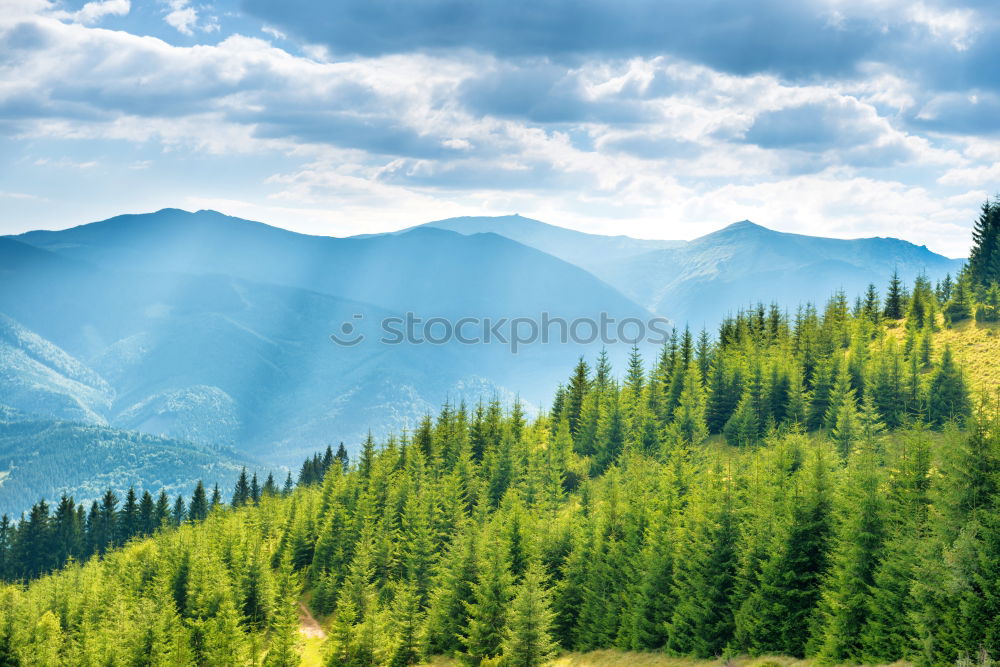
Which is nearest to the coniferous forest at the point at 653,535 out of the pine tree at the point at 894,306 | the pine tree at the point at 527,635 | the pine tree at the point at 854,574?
the pine tree at the point at 854,574

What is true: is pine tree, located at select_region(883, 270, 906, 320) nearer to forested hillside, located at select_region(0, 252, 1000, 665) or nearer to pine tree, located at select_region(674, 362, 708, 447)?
forested hillside, located at select_region(0, 252, 1000, 665)

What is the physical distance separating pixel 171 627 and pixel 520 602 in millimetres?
46765

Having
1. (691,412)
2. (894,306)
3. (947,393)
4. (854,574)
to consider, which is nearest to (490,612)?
(854,574)

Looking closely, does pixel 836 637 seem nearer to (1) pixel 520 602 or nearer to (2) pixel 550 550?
(1) pixel 520 602

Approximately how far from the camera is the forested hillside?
39625mm

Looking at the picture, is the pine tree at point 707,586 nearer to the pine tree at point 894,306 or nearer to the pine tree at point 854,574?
the pine tree at point 854,574

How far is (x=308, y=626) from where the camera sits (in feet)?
296

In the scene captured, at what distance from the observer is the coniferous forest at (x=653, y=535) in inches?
1561

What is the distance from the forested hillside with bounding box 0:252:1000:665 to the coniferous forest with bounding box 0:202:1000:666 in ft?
0.71

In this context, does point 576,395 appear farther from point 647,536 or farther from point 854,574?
point 854,574

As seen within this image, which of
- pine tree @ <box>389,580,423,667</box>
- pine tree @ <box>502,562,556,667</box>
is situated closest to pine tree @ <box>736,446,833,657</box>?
pine tree @ <box>502,562,556,667</box>

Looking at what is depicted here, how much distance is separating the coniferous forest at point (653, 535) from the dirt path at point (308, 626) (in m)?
1.37

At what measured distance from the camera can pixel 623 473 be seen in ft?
269

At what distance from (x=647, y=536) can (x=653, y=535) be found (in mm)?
3095
